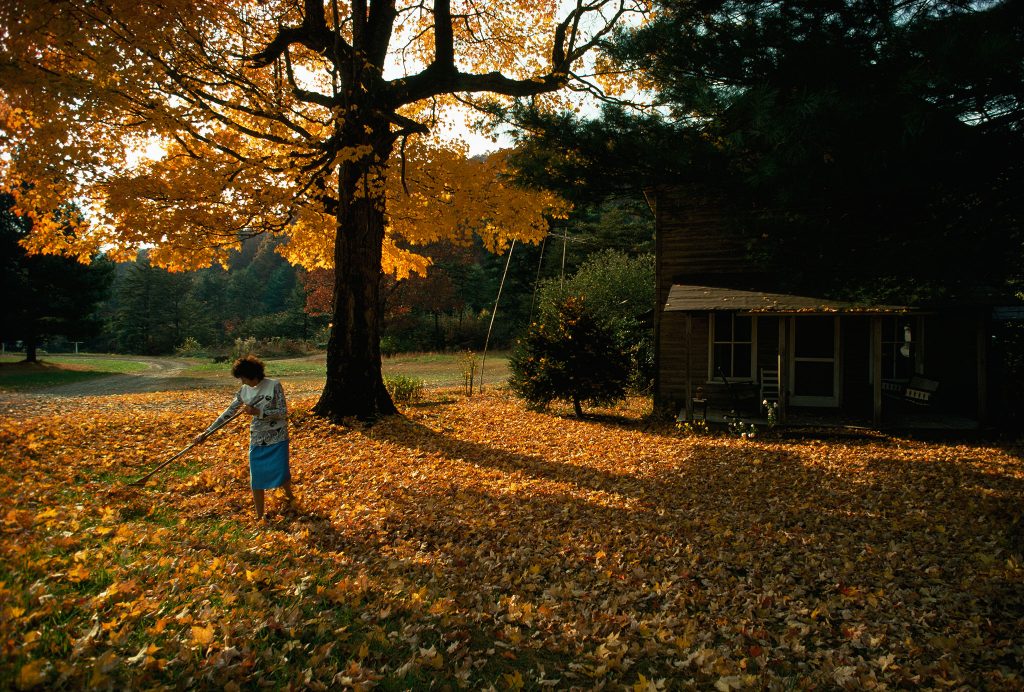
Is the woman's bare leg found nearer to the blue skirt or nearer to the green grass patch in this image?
the blue skirt

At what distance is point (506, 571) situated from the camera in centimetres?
499

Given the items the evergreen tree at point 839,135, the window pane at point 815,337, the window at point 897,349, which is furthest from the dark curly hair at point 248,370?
the window at point 897,349

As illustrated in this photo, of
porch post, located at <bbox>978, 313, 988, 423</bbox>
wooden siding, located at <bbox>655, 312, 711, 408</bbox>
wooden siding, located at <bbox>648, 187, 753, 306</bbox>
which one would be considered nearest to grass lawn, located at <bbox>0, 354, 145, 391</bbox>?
wooden siding, located at <bbox>655, 312, 711, 408</bbox>

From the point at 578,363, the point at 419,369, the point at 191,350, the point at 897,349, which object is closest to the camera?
the point at 897,349

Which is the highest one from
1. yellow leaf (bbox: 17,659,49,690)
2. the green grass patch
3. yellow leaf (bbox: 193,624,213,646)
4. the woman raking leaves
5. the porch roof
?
the porch roof

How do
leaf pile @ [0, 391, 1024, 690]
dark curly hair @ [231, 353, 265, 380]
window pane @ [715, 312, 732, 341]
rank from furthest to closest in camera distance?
window pane @ [715, 312, 732, 341], dark curly hair @ [231, 353, 265, 380], leaf pile @ [0, 391, 1024, 690]

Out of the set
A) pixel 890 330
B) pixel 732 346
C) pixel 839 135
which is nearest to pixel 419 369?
pixel 732 346

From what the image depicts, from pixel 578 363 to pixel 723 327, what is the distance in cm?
366

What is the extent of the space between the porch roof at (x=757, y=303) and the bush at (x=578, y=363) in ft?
6.39

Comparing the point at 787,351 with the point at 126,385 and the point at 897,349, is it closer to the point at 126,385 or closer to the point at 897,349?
the point at 897,349

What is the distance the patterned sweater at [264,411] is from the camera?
5898mm

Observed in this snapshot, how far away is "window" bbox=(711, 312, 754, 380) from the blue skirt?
10.7 m

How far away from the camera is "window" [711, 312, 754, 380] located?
1393 cm

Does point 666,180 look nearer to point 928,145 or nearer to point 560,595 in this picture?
point 928,145
